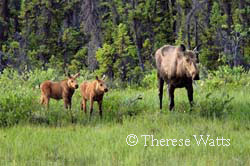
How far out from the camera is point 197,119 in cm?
1037

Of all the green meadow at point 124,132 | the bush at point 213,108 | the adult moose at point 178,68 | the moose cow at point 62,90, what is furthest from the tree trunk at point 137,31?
the bush at point 213,108

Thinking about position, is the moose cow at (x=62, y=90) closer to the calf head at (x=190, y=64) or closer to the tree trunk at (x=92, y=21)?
the calf head at (x=190, y=64)

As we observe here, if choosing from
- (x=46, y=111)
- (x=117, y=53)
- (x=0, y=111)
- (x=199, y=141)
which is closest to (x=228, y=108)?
(x=199, y=141)

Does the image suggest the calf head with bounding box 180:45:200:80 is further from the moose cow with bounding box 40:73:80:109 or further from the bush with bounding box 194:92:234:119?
the moose cow with bounding box 40:73:80:109

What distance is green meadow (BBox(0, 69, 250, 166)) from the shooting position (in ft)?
23.6

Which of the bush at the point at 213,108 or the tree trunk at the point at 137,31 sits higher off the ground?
the tree trunk at the point at 137,31

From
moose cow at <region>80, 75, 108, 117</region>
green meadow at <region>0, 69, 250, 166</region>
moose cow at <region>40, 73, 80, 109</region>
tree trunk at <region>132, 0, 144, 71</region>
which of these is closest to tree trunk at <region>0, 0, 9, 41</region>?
tree trunk at <region>132, 0, 144, 71</region>

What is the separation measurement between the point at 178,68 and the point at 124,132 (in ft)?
8.51

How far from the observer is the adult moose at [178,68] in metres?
10.5

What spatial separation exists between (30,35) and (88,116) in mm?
19640

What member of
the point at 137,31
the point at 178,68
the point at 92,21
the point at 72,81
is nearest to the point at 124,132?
the point at 72,81

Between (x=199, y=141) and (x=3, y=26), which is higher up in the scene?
(x=3, y=26)

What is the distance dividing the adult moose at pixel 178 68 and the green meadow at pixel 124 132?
0.56 m

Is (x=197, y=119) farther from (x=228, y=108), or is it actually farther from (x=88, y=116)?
(x=88, y=116)
